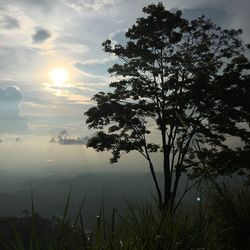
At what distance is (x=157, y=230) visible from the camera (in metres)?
3.20

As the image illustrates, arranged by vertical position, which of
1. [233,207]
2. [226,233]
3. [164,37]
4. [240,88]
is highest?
[164,37]

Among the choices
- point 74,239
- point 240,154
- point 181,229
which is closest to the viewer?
point 74,239

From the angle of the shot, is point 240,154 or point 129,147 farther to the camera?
point 129,147

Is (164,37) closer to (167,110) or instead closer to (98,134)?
(167,110)

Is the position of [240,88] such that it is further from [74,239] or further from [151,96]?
[74,239]

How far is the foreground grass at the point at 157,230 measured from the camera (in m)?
2.35

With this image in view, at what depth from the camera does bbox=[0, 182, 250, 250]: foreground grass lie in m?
2.35

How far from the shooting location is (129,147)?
22.5m

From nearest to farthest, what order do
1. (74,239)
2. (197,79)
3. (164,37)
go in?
(74,239) < (197,79) < (164,37)

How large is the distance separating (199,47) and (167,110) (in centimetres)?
449

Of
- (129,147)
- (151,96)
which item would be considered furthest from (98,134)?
(151,96)

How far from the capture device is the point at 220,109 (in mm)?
21016

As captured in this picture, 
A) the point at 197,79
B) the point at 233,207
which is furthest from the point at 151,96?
the point at 233,207

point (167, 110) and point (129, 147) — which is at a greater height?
point (167, 110)
